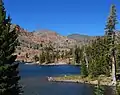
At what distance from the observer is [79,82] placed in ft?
359

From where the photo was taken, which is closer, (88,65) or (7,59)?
(7,59)

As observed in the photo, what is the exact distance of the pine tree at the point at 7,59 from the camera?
32388 millimetres

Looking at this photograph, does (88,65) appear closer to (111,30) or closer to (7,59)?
(111,30)

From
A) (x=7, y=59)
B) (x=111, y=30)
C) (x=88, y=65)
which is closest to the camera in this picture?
(x=7, y=59)

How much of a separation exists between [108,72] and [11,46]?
81.1 meters

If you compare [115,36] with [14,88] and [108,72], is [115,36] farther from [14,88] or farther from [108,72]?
[14,88]

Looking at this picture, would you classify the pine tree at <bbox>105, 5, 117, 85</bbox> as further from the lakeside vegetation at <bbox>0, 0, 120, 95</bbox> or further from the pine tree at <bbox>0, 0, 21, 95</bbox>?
the pine tree at <bbox>0, 0, 21, 95</bbox>

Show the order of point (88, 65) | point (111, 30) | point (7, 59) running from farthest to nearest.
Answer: point (88, 65) → point (111, 30) → point (7, 59)

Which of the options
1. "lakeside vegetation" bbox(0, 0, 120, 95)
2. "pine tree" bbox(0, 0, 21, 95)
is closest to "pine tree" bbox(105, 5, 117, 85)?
"lakeside vegetation" bbox(0, 0, 120, 95)

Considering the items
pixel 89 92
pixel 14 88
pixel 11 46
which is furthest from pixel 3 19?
pixel 89 92

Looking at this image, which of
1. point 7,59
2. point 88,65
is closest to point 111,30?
point 88,65

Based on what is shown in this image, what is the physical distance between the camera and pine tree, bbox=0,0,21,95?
32388 millimetres

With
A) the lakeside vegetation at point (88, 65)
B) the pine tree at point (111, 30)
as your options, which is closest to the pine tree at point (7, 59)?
the lakeside vegetation at point (88, 65)

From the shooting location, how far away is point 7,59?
33.2 metres
